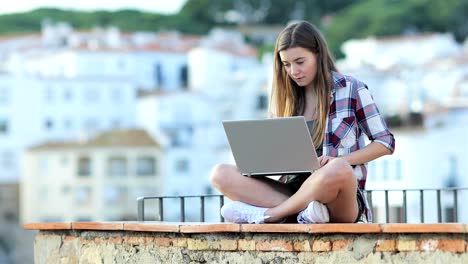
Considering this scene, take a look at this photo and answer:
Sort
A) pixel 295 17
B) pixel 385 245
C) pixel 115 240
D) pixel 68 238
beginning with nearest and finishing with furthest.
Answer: pixel 385 245 < pixel 115 240 < pixel 68 238 < pixel 295 17

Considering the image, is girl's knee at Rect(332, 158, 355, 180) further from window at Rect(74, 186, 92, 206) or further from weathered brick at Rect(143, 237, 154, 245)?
window at Rect(74, 186, 92, 206)

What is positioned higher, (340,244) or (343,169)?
(343,169)

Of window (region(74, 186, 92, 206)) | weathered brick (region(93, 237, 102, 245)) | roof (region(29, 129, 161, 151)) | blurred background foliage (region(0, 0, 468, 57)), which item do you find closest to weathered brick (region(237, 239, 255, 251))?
weathered brick (region(93, 237, 102, 245))

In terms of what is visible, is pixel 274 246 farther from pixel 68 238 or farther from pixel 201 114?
pixel 201 114

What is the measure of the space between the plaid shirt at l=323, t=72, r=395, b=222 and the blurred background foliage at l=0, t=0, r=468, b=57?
110 meters

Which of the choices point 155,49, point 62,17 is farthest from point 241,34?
point 155,49

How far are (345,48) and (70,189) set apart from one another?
40779 millimetres

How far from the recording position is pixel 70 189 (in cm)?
8600

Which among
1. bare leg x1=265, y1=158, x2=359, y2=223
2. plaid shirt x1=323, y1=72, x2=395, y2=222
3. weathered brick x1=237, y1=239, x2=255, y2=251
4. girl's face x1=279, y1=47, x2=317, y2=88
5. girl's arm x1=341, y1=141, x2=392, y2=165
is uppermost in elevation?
girl's face x1=279, y1=47, x2=317, y2=88

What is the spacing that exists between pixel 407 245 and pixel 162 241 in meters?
1.74

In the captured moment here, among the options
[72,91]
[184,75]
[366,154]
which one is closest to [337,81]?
[366,154]

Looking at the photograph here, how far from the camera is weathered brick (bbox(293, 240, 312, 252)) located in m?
8.02

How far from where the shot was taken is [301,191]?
8.50 metres

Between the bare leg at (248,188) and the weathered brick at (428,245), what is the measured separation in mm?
1412
